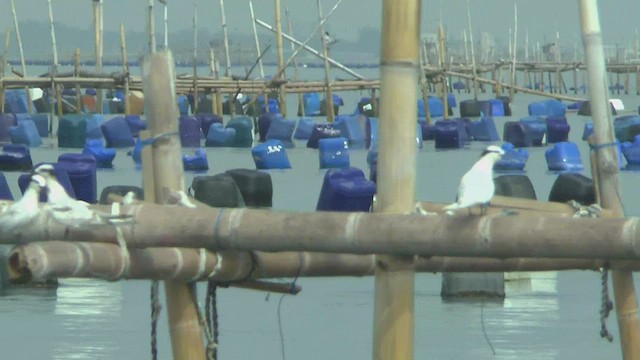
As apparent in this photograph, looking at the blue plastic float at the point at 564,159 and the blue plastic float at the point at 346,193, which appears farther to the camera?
the blue plastic float at the point at 564,159

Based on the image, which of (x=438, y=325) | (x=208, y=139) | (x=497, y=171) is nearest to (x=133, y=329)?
(x=438, y=325)

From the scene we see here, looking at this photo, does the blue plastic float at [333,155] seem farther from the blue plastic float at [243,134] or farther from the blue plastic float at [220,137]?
the blue plastic float at [220,137]

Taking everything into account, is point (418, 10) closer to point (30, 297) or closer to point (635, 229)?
point (635, 229)

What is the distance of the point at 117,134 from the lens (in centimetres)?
5075

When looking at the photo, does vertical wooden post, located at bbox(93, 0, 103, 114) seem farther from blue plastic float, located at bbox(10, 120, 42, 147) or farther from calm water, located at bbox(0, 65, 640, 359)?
calm water, located at bbox(0, 65, 640, 359)

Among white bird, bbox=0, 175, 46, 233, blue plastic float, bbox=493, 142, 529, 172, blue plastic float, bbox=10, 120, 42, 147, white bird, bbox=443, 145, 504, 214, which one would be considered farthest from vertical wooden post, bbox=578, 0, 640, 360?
blue plastic float, bbox=10, 120, 42, 147

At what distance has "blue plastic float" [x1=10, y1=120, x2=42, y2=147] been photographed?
51.8 metres

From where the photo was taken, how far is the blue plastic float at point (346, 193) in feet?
79.4

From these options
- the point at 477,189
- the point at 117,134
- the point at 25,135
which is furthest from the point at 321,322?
the point at 25,135

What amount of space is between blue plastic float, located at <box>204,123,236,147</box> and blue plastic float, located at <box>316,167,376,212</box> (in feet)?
89.9

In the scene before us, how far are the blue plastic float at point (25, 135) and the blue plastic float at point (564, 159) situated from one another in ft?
59.5

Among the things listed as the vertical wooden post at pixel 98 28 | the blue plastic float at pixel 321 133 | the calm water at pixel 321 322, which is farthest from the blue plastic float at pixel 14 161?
the calm water at pixel 321 322

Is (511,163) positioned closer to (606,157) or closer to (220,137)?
(220,137)

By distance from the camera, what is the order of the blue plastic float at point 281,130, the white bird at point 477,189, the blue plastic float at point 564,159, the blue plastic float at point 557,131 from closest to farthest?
the white bird at point 477,189, the blue plastic float at point 564,159, the blue plastic float at point 557,131, the blue plastic float at point 281,130
